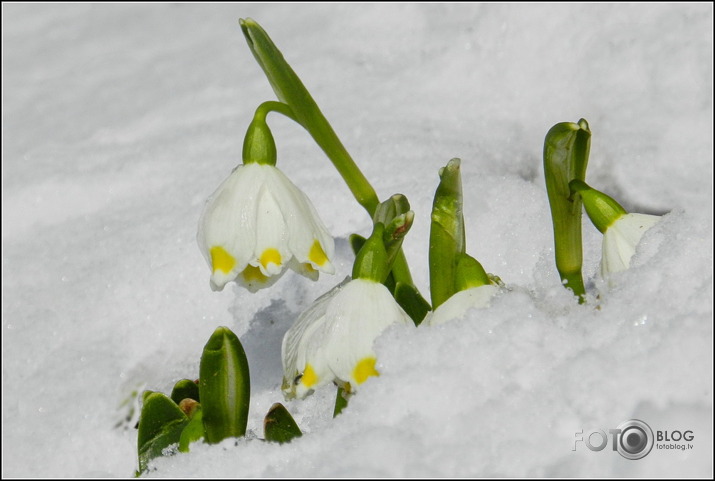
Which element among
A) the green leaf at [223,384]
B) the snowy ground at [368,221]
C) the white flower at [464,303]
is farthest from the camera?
the green leaf at [223,384]

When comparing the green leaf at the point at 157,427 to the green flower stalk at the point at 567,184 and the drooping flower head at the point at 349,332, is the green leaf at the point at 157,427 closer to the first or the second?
the drooping flower head at the point at 349,332

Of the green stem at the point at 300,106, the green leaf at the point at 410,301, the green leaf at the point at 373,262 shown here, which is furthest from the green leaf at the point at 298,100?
the green leaf at the point at 373,262

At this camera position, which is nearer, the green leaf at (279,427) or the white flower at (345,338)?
the white flower at (345,338)

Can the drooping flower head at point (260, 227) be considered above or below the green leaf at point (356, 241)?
above

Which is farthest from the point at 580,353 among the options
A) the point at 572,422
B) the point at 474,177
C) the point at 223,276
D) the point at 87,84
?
the point at 87,84

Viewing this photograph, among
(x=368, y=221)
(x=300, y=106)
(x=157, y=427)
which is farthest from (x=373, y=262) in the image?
Answer: (x=368, y=221)

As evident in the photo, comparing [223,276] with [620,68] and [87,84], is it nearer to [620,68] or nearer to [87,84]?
[620,68]
